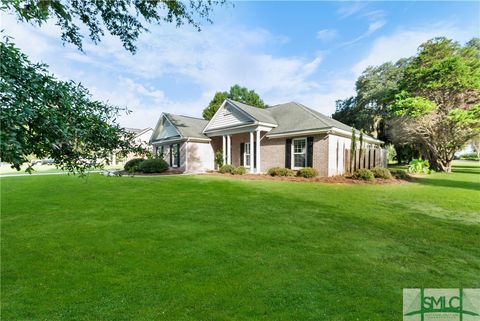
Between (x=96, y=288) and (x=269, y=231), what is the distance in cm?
342

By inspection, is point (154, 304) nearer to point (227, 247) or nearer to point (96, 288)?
point (96, 288)

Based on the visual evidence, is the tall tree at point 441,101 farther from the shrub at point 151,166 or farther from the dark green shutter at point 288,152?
the shrub at point 151,166

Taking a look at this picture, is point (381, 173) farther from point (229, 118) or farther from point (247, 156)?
point (229, 118)

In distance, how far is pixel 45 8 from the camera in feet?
10.1

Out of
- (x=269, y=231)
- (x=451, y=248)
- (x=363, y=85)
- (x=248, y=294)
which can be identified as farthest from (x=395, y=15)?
(x=363, y=85)

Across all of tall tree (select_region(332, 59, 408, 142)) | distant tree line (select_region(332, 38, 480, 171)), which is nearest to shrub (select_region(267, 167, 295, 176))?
distant tree line (select_region(332, 38, 480, 171))

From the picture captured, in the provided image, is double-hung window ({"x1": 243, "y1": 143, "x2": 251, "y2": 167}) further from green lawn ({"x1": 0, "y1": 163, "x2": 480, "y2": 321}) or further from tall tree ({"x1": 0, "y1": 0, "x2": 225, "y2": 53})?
tall tree ({"x1": 0, "y1": 0, "x2": 225, "y2": 53})

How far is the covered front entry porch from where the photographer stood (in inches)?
682

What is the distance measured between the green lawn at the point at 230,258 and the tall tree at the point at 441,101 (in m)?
13.9

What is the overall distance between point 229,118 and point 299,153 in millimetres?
6226

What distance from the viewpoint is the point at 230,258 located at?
13.6 feet

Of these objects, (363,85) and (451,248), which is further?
(363,85)

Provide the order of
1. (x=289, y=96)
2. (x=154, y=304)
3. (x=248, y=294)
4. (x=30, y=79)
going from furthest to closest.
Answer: (x=289, y=96) < (x=248, y=294) < (x=154, y=304) < (x=30, y=79)

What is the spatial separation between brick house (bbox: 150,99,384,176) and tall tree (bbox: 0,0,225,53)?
11.4 meters
